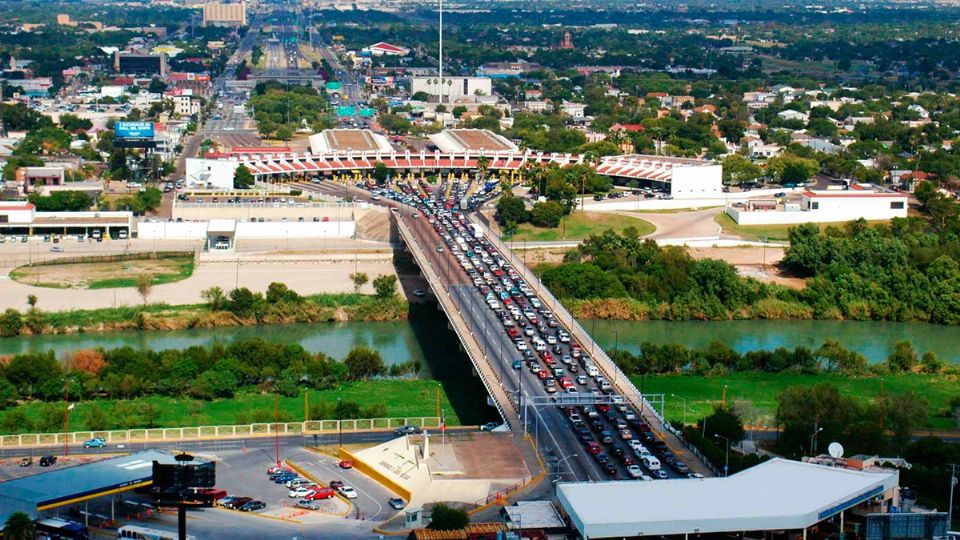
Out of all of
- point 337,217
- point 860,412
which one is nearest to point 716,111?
point 337,217

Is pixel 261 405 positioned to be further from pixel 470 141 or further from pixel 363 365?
pixel 470 141

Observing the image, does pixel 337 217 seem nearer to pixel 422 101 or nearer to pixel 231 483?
pixel 231 483

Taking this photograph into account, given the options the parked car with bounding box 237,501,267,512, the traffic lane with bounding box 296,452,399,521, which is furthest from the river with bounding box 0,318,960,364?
the parked car with bounding box 237,501,267,512

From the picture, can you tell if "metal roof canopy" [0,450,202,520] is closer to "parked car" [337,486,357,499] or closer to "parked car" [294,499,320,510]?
"parked car" [294,499,320,510]

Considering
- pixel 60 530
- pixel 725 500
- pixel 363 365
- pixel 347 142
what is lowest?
pixel 347 142

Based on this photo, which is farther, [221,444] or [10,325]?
[10,325]

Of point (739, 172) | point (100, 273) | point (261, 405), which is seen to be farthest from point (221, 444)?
point (739, 172)
